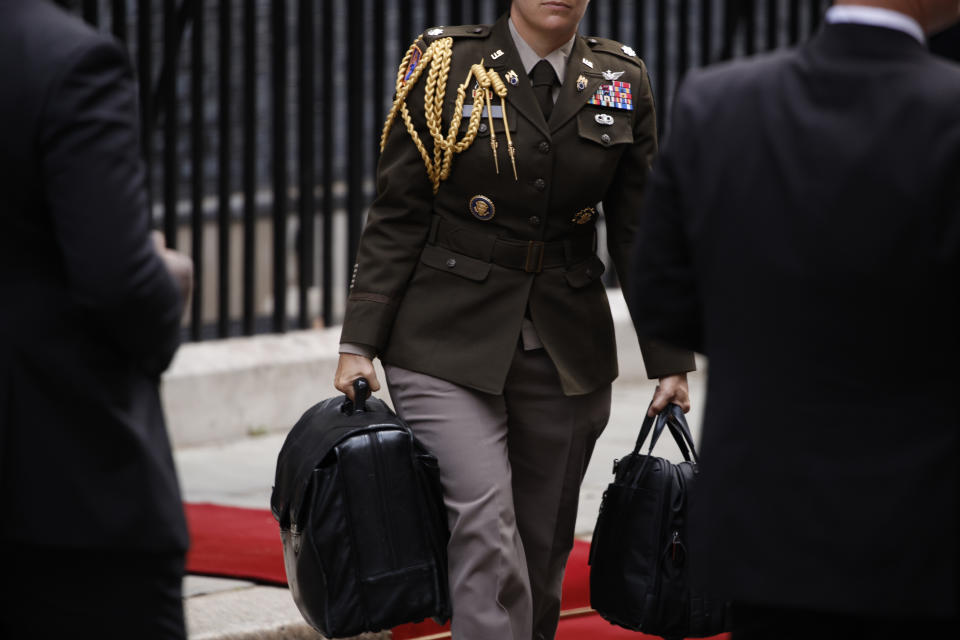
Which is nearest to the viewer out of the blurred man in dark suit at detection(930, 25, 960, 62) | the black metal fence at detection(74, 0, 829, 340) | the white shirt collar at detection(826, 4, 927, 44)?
the white shirt collar at detection(826, 4, 927, 44)

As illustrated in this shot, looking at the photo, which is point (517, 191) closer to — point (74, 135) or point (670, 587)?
point (670, 587)

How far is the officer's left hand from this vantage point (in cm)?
376

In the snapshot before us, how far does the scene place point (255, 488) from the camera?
6.22 meters

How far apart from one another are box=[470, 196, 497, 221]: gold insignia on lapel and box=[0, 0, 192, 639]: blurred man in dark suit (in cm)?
134

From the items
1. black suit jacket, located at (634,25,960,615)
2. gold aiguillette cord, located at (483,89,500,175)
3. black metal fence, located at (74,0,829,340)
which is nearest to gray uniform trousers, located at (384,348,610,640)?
gold aiguillette cord, located at (483,89,500,175)

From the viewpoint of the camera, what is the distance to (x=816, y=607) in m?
2.28

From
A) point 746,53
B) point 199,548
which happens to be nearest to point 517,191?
point 199,548

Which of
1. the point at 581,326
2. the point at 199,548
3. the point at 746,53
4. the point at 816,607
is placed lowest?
the point at 199,548

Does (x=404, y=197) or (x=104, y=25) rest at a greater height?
(x=404, y=197)

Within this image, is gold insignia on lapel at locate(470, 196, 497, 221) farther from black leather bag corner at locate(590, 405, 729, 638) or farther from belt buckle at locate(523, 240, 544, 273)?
black leather bag corner at locate(590, 405, 729, 638)

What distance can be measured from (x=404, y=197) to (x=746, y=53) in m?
5.56

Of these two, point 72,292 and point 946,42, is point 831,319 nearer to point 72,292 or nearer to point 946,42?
point 72,292

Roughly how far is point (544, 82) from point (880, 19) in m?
1.46

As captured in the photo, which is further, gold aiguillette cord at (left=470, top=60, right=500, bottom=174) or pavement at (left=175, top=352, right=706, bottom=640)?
pavement at (left=175, top=352, right=706, bottom=640)
